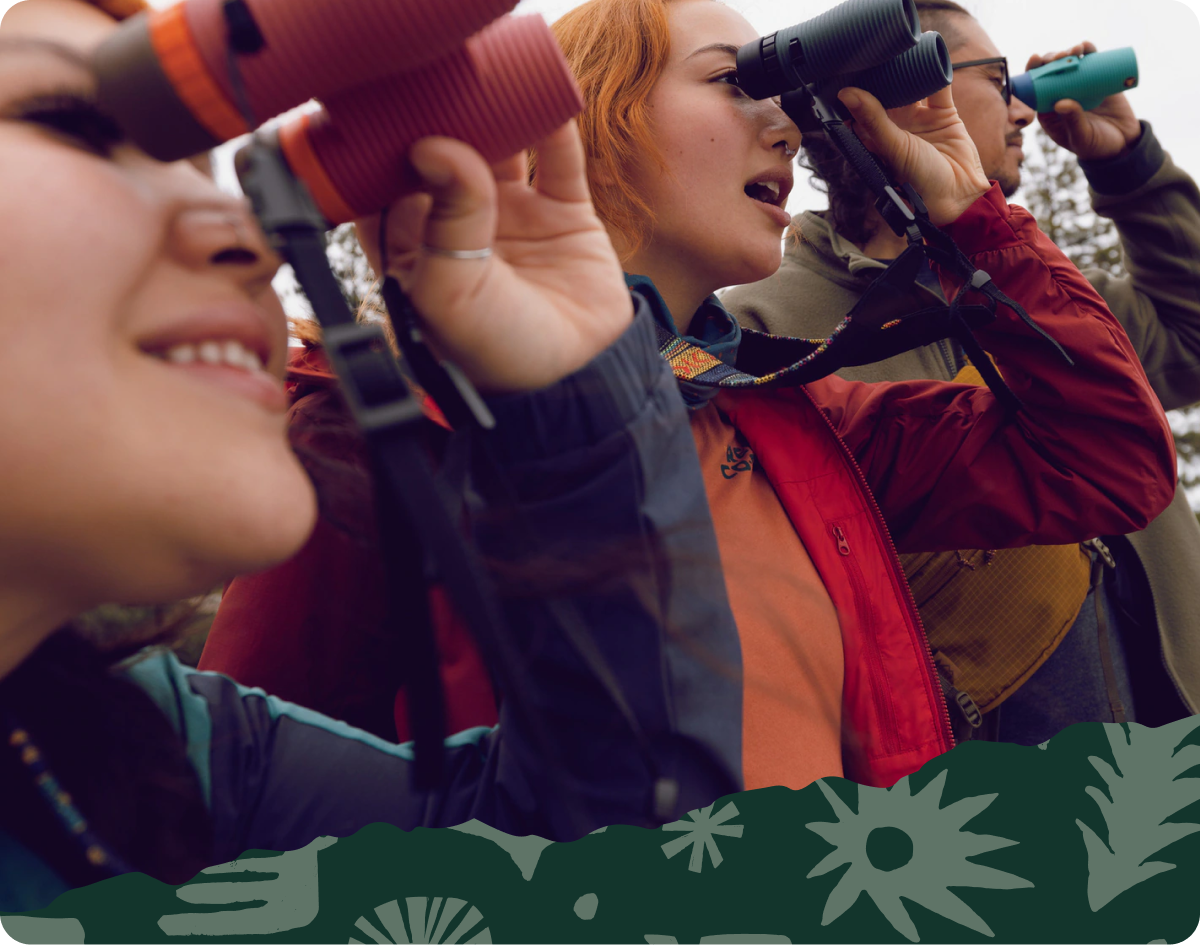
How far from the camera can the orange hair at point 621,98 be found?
4.17ft

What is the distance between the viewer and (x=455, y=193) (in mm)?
582

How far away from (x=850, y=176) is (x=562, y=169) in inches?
61.5

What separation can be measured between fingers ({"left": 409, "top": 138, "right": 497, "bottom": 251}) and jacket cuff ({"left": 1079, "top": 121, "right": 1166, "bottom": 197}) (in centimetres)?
Answer: 200

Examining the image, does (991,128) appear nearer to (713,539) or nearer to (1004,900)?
(713,539)

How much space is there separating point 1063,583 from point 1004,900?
1.11 m

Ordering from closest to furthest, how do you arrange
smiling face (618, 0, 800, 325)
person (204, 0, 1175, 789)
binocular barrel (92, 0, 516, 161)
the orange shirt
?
1. binocular barrel (92, 0, 516, 161)
2. the orange shirt
3. person (204, 0, 1175, 789)
4. smiling face (618, 0, 800, 325)

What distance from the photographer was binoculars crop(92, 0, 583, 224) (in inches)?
18.6

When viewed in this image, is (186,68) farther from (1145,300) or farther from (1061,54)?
(1145,300)

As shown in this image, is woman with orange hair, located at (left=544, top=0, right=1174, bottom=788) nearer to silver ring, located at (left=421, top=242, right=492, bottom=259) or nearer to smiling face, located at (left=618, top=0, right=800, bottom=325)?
smiling face, located at (left=618, top=0, right=800, bottom=325)

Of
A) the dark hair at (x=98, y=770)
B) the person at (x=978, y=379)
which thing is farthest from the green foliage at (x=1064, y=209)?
the dark hair at (x=98, y=770)

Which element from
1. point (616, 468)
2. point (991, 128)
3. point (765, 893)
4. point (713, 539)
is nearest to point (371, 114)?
Answer: point (616, 468)

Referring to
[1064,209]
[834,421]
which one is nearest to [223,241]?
[834,421]

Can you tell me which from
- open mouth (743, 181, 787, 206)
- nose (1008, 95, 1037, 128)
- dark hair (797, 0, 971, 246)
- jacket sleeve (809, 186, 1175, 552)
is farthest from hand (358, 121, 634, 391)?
nose (1008, 95, 1037, 128)

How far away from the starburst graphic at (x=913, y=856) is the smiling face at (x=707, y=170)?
2.75 feet
